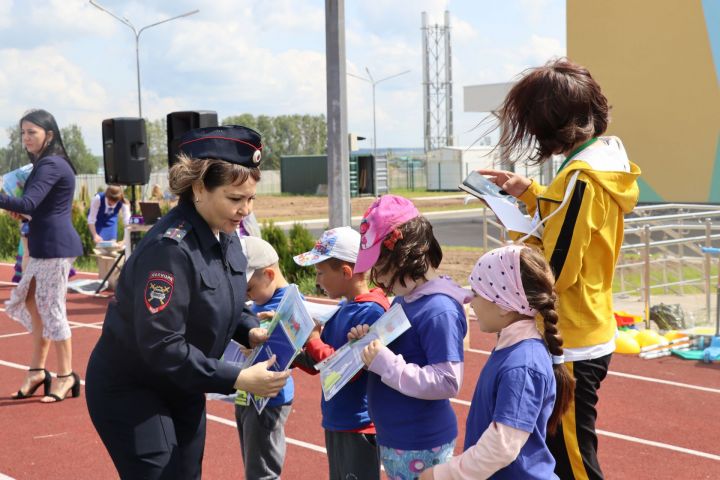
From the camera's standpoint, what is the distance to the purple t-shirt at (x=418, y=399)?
3.08 meters

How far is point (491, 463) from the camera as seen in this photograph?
2605mm

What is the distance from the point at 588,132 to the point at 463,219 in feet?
102

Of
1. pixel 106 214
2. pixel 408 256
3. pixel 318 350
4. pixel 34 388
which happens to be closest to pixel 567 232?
pixel 408 256

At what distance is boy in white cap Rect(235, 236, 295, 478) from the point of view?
3893mm

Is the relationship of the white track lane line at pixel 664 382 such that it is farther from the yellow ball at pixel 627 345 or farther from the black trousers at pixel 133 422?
the black trousers at pixel 133 422

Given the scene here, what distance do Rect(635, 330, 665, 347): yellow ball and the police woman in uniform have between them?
21.5 ft

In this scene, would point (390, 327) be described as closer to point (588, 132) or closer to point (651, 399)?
point (588, 132)

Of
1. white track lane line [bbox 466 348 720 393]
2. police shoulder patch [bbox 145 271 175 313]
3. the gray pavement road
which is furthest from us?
the gray pavement road

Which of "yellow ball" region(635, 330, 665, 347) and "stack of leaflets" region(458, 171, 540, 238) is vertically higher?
"stack of leaflets" region(458, 171, 540, 238)

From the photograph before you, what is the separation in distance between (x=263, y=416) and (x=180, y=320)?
1.21 metres

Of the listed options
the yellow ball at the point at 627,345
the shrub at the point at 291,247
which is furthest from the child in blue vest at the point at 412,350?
the shrub at the point at 291,247

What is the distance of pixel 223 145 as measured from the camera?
2955mm

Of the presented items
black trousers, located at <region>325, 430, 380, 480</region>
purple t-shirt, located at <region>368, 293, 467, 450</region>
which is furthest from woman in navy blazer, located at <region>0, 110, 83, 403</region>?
purple t-shirt, located at <region>368, 293, 467, 450</region>

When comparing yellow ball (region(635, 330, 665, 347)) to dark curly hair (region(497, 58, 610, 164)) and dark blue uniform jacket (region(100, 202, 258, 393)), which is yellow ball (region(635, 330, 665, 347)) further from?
dark blue uniform jacket (region(100, 202, 258, 393))
